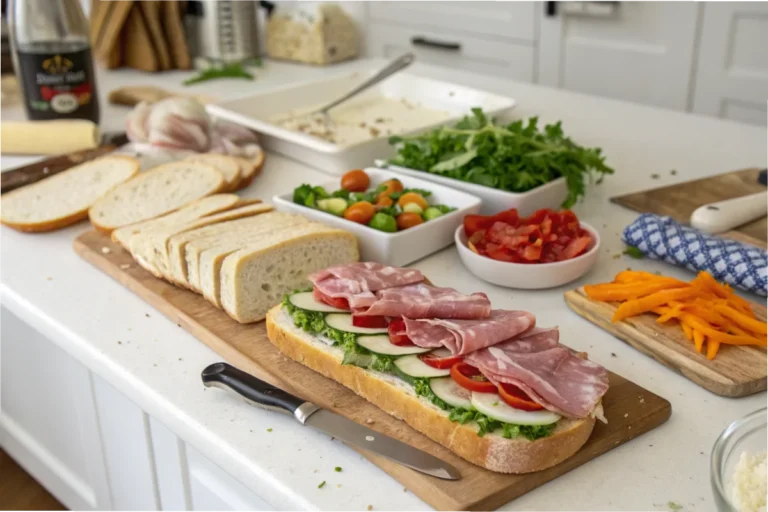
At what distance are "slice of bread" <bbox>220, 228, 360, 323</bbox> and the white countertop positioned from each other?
9 cm

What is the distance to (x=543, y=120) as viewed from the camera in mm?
2365

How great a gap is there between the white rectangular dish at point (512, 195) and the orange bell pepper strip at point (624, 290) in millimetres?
302

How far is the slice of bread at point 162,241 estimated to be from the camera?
1454 millimetres

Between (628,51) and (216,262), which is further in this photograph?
(628,51)

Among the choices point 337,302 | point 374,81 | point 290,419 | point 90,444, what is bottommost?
point 90,444

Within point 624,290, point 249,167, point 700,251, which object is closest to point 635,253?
point 700,251

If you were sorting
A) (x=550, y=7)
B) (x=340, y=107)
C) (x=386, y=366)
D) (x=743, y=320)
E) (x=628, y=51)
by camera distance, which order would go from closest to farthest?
1. (x=386, y=366)
2. (x=743, y=320)
3. (x=340, y=107)
4. (x=628, y=51)
5. (x=550, y=7)

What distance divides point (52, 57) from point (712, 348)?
5.51 feet

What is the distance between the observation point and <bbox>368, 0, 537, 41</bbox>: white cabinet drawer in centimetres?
377

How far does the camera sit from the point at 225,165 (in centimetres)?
189

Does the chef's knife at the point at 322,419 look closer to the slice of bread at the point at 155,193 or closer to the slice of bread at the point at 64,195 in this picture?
the slice of bread at the point at 155,193

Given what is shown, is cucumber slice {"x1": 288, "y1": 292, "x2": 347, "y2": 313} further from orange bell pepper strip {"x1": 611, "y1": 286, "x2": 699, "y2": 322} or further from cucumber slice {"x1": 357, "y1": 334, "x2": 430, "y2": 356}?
orange bell pepper strip {"x1": 611, "y1": 286, "x2": 699, "y2": 322}

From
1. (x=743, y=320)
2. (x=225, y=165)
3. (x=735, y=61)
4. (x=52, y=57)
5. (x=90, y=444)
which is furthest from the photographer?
(x=735, y=61)

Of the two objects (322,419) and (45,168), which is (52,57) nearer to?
(45,168)
